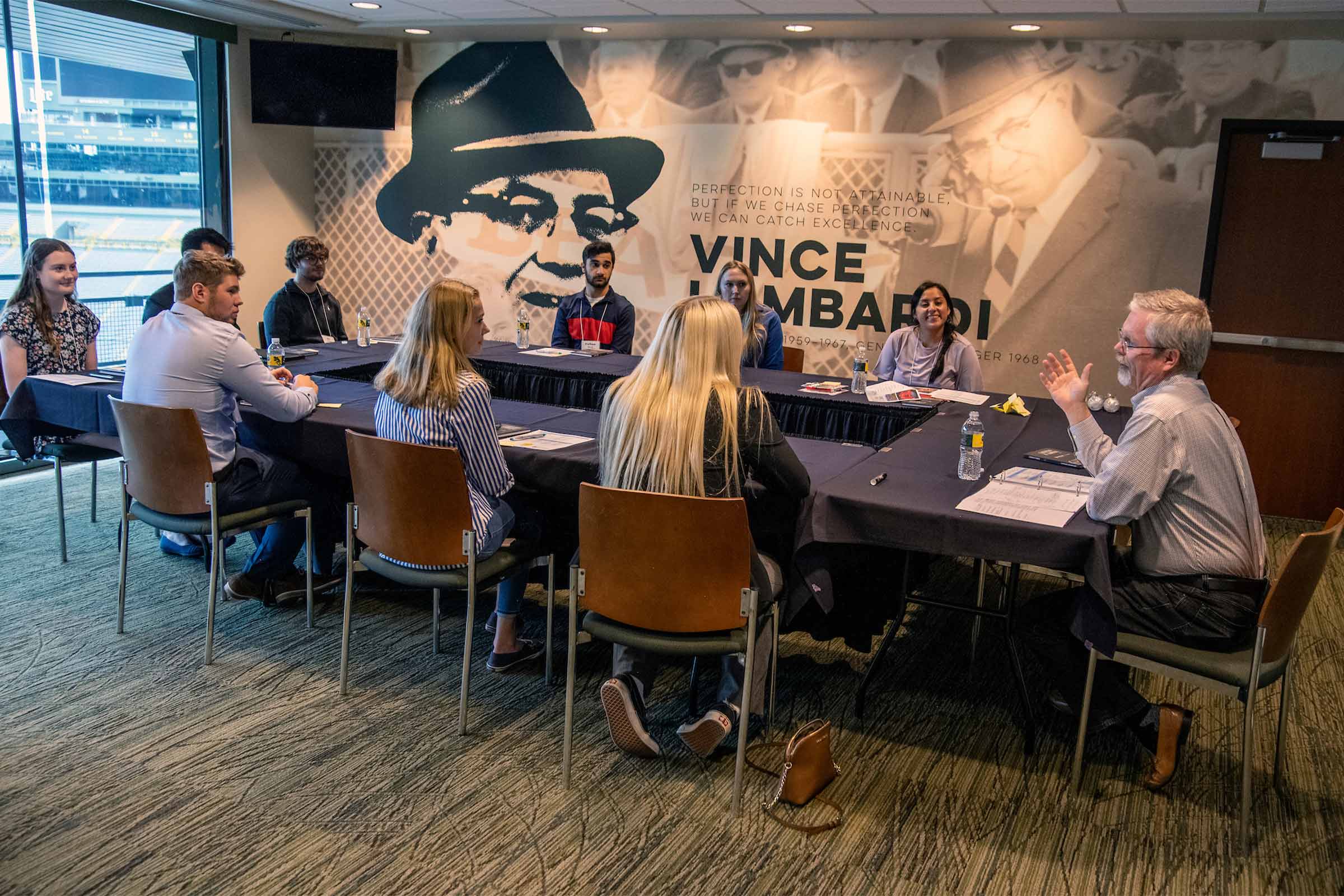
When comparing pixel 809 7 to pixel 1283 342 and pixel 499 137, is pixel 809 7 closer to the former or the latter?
pixel 499 137

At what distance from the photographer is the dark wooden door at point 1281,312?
559 centimetres

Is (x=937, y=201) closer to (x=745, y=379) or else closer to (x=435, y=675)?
(x=745, y=379)

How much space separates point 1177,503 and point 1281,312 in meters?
3.87

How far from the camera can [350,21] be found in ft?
22.1

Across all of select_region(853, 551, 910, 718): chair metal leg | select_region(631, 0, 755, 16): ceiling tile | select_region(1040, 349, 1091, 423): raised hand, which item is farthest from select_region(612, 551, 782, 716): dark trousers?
select_region(631, 0, 755, 16): ceiling tile

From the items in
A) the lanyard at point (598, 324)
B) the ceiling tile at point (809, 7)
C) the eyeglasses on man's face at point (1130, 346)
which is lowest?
the lanyard at point (598, 324)

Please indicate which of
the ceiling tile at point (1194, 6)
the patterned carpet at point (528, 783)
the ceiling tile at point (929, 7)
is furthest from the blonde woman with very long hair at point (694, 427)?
the ceiling tile at point (1194, 6)

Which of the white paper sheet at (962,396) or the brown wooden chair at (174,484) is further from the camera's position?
the white paper sheet at (962,396)

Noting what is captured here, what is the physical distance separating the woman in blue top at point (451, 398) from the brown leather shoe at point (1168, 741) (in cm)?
194

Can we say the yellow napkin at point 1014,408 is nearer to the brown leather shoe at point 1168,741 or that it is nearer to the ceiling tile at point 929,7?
the brown leather shoe at point 1168,741

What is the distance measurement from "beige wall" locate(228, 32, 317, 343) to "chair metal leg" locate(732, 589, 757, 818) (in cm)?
595

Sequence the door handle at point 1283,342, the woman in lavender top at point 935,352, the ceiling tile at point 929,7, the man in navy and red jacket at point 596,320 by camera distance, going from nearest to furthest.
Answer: the woman in lavender top at point 935,352, the ceiling tile at point 929,7, the door handle at point 1283,342, the man in navy and red jacket at point 596,320

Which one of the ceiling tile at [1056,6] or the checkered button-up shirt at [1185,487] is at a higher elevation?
the ceiling tile at [1056,6]

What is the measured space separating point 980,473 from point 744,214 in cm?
390
